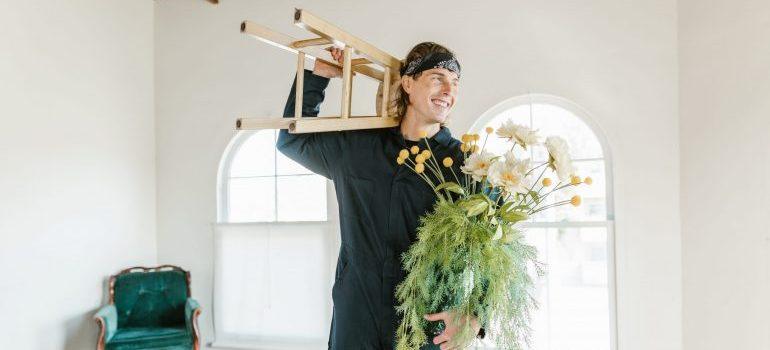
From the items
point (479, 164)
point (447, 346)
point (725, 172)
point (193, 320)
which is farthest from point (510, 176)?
point (193, 320)

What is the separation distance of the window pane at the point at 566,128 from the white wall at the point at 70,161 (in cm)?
299

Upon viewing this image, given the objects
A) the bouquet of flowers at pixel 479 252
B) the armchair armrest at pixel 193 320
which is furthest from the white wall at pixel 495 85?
the bouquet of flowers at pixel 479 252

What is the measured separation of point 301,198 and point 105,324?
1543 millimetres

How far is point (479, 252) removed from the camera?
1450 mm

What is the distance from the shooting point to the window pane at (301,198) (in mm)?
4254

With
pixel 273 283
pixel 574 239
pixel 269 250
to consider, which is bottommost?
pixel 273 283

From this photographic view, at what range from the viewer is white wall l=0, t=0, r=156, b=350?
11.1ft

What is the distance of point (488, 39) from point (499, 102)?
43cm

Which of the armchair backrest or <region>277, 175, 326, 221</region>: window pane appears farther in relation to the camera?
<region>277, 175, 326, 221</region>: window pane

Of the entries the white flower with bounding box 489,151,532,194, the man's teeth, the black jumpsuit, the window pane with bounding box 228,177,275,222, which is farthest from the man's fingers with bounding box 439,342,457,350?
the window pane with bounding box 228,177,275,222

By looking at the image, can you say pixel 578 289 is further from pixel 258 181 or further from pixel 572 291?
pixel 258 181

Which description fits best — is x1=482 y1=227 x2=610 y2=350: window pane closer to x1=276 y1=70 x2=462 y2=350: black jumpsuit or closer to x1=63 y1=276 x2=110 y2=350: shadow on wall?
x1=276 y1=70 x2=462 y2=350: black jumpsuit

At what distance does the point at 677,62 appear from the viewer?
3348mm

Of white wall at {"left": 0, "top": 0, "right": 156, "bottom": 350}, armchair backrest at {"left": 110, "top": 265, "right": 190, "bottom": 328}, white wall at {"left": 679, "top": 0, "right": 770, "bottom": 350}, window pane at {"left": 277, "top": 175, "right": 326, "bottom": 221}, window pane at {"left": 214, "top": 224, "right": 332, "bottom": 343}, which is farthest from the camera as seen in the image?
window pane at {"left": 277, "top": 175, "right": 326, "bottom": 221}
